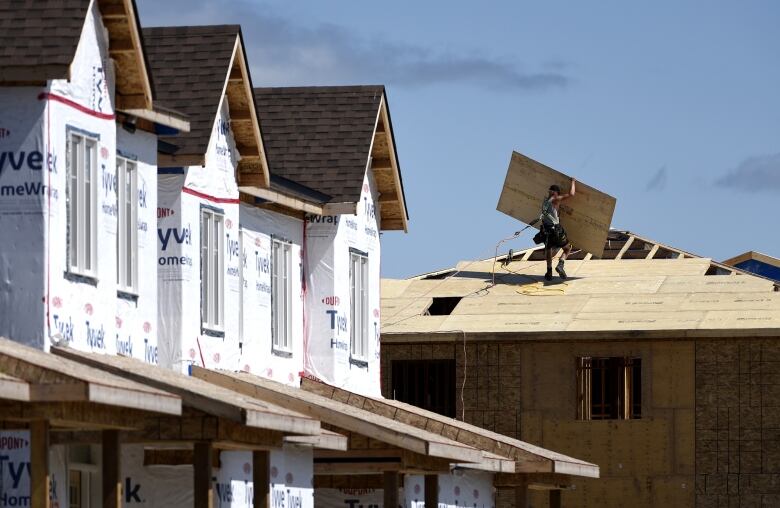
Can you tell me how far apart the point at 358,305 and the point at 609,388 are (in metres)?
11.0

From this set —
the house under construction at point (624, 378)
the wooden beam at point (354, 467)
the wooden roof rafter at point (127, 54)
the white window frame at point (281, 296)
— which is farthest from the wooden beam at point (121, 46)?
the house under construction at point (624, 378)

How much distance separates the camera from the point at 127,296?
2238 centimetres

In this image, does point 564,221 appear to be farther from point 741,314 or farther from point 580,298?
point 741,314

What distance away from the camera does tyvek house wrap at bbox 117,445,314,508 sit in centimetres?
2341

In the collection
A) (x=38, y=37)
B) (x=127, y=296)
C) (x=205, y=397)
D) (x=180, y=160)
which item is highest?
(x=38, y=37)

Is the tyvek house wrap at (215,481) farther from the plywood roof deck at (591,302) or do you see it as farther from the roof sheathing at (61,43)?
the plywood roof deck at (591,302)

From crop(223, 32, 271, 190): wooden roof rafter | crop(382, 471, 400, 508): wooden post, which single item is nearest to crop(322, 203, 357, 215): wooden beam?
crop(223, 32, 271, 190): wooden roof rafter

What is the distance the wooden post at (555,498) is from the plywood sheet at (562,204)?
36.1 feet

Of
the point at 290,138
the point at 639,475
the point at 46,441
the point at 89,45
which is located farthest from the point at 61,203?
the point at 639,475

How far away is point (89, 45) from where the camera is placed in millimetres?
21312

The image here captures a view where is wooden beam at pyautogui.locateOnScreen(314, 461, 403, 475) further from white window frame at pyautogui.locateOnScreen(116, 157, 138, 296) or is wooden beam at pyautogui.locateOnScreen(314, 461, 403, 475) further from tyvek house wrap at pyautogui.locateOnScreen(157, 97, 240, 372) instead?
white window frame at pyautogui.locateOnScreen(116, 157, 138, 296)

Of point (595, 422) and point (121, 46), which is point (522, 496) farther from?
point (121, 46)

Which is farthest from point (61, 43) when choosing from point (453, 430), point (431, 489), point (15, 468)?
point (453, 430)

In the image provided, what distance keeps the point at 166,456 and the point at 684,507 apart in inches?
678
